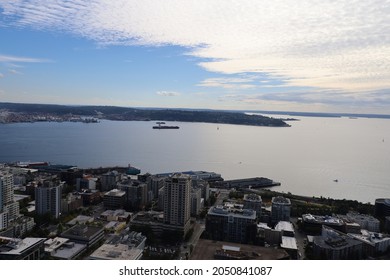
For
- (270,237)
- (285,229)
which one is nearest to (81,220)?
(270,237)

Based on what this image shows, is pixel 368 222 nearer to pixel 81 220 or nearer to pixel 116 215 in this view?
pixel 116 215

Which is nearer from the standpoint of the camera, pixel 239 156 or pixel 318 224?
pixel 318 224

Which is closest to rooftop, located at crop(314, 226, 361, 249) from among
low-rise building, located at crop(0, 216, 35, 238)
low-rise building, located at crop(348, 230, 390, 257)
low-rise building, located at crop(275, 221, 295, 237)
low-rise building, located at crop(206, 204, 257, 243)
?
low-rise building, located at crop(348, 230, 390, 257)

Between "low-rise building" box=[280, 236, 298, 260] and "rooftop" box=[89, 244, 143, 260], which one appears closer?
"rooftop" box=[89, 244, 143, 260]

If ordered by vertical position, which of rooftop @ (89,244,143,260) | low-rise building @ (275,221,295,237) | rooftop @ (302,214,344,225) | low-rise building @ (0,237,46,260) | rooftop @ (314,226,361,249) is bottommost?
low-rise building @ (275,221,295,237)

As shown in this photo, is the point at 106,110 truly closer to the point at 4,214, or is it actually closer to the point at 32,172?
the point at 32,172

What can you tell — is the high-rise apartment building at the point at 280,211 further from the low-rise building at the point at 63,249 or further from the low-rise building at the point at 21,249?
the low-rise building at the point at 21,249

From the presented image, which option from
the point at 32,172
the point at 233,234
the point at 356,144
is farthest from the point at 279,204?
the point at 356,144

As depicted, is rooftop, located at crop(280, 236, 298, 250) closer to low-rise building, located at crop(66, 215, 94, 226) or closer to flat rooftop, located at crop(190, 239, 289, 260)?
flat rooftop, located at crop(190, 239, 289, 260)
